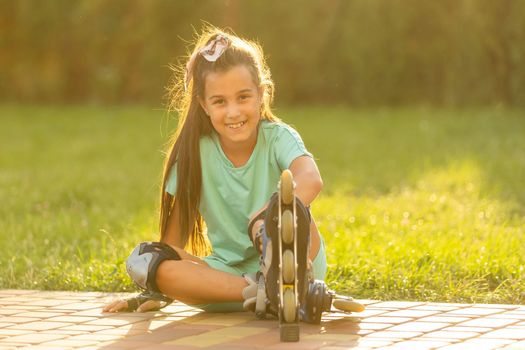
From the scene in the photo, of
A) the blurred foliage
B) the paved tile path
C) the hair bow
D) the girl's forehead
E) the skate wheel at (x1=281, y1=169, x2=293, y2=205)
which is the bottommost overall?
the paved tile path

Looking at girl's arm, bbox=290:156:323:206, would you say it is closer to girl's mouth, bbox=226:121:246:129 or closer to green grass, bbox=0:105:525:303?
girl's mouth, bbox=226:121:246:129

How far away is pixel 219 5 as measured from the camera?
57.1ft

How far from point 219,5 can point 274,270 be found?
13.9m

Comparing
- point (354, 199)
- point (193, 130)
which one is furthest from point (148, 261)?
point (354, 199)

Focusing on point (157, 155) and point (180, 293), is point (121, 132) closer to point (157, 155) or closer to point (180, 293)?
point (157, 155)

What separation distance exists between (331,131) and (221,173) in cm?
880

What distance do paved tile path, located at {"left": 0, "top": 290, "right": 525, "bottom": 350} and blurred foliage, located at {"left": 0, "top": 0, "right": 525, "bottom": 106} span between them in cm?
1105

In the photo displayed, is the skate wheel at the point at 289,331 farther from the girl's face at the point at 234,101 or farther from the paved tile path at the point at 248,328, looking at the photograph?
the girl's face at the point at 234,101

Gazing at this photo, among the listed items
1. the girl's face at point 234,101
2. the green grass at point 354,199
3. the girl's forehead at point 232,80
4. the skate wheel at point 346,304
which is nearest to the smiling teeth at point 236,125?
the girl's face at point 234,101

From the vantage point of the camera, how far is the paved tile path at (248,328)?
3.81m

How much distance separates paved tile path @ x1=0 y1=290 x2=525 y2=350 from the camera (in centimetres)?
381

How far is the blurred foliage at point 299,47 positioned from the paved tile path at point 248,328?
11048mm

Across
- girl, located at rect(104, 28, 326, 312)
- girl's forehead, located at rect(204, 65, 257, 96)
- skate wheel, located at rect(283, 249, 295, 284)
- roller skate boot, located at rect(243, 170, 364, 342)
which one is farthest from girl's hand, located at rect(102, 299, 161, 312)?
skate wheel, located at rect(283, 249, 295, 284)

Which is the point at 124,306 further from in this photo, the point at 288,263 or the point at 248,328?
the point at 288,263
